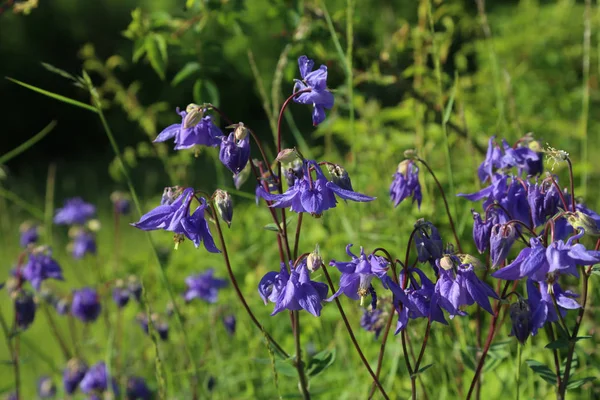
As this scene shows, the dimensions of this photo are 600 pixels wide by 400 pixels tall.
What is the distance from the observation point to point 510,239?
4.12 feet

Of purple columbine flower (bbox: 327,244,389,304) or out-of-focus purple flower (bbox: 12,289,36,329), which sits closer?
purple columbine flower (bbox: 327,244,389,304)

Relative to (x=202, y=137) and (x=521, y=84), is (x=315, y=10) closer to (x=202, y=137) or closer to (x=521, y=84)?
(x=202, y=137)

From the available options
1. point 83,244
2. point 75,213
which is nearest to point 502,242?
point 83,244

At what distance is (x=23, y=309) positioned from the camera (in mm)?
1991

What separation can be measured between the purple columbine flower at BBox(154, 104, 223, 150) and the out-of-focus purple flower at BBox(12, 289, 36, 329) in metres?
0.93

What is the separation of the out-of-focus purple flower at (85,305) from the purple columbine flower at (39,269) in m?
0.28

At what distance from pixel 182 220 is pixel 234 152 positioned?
0.15 metres

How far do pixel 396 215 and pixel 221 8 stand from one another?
0.90m

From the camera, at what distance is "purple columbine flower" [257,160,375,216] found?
1.20m

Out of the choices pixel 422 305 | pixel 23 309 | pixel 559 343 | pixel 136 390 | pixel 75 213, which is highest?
pixel 422 305

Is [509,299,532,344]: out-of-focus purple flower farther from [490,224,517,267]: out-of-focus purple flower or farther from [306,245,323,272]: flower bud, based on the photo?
[306,245,323,272]: flower bud

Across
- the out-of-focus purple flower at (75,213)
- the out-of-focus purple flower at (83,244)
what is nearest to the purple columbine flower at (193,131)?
the out-of-focus purple flower at (83,244)

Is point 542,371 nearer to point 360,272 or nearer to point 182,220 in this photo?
point 360,272

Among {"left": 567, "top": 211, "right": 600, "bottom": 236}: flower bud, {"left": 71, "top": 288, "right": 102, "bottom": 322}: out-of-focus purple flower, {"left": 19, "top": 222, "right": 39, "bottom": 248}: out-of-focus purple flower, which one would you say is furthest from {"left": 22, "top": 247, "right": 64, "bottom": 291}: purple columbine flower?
{"left": 567, "top": 211, "right": 600, "bottom": 236}: flower bud
